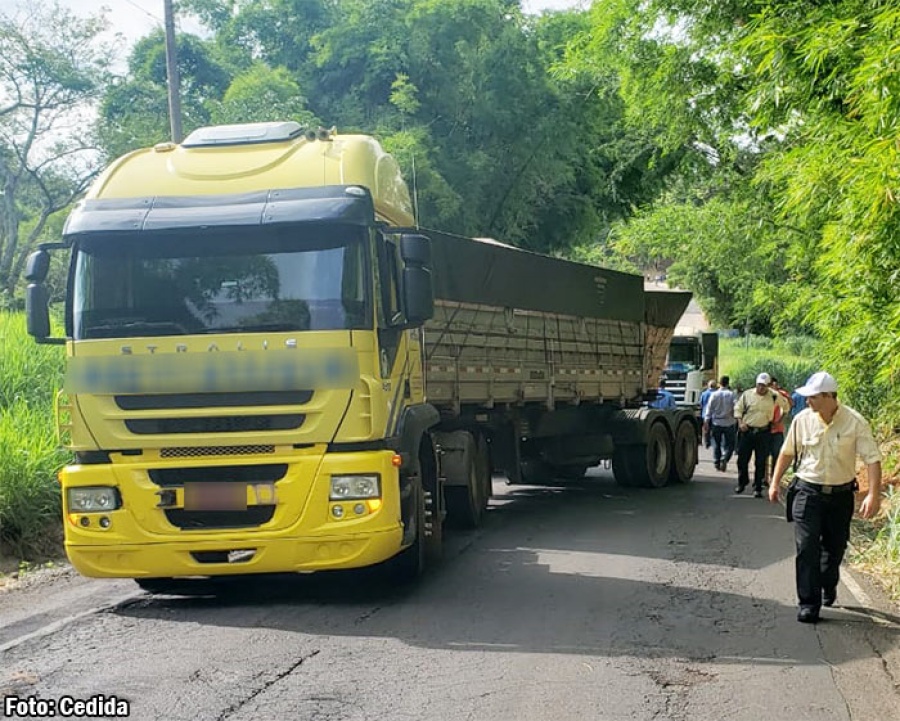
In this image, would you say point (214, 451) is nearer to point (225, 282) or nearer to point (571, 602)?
point (225, 282)

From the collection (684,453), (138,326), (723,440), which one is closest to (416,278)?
(138,326)

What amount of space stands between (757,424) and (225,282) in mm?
9870

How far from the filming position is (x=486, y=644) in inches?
273

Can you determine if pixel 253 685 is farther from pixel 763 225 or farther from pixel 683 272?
pixel 683 272

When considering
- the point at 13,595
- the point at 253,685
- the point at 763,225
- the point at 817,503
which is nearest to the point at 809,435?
the point at 817,503

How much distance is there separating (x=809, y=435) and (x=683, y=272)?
34680mm

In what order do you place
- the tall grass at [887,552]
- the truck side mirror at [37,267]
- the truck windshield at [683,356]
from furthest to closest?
the truck windshield at [683,356] < the tall grass at [887,552] < the truck side mirror at [37,267]

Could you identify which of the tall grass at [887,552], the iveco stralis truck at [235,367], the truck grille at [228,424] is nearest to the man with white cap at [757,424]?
the tall grass at [887,552]

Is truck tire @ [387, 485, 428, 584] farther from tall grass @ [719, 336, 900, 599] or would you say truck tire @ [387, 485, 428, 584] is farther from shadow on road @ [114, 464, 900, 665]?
tall grass @ [719, 336, 900, 599]

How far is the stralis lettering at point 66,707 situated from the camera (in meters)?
5.54

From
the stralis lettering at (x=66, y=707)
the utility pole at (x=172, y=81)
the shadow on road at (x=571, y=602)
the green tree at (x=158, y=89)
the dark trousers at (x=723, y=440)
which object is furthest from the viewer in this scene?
the green tree at (x=158, y=89)

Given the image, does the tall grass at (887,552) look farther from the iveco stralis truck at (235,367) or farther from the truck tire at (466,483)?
the iveco stralis truck at (235,367)

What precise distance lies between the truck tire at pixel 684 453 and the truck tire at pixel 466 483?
632 centimetres

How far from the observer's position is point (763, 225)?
17844 mm
